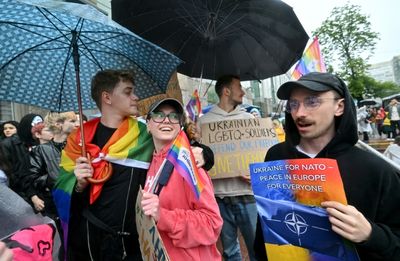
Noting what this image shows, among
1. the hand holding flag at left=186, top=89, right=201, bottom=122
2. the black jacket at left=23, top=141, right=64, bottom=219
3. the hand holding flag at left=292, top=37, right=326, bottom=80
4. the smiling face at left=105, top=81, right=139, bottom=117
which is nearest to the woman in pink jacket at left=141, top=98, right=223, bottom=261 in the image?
the smiling face at left=105, top=81, right=139, bottom=117

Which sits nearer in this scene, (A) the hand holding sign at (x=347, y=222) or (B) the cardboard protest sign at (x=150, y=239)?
(A) the hand holding sign at (x=347, y=222)

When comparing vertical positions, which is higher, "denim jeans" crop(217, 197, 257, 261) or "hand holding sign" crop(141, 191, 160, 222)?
"hand holding sign" crop(141, 191, 160, 222)

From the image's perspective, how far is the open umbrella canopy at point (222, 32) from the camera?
3.20 meters

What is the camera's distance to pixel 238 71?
3.75 metres

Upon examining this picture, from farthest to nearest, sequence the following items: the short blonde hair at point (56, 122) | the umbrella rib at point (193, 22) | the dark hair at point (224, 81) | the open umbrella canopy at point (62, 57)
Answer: the short blonde hair at point (56, 122), the dark hair at point (224, 81), the umbrella rib at point (193, 22), the open umbrella canopy at point (62, 57)

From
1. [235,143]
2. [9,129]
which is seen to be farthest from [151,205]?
[9,129]

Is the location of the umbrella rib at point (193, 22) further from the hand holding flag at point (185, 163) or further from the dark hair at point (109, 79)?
the hand holding flag at point (185, 163)

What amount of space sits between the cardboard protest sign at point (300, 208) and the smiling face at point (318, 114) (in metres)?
0.27

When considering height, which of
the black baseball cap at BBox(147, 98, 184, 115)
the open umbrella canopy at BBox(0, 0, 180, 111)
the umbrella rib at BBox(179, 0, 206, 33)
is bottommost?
the black baseball cap at BBox(147, 98, 184, 115)

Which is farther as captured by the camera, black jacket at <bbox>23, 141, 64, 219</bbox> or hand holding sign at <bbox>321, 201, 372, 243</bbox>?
black jacket at <bbox>23, 141, 64, 219</bbox>

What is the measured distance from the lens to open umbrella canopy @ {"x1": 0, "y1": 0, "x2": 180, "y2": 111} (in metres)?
2.37

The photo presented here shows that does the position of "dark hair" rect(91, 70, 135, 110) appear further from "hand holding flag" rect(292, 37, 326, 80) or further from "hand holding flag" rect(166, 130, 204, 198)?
"hand holding flag" rect(292, 37, 326, 80)

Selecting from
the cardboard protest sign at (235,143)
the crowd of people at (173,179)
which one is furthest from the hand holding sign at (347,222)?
the cardboard protest sign at (235,143)

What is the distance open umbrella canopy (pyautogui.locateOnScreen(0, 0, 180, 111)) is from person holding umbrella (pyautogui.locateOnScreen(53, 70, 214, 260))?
1.23 feet
